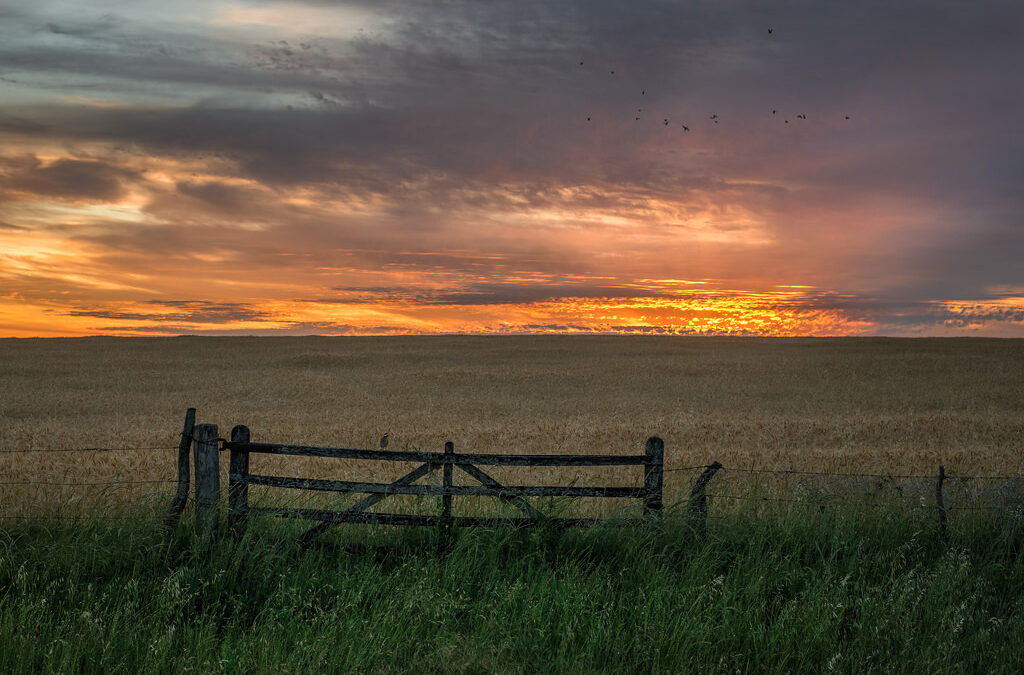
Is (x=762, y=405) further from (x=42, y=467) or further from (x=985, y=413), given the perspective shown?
(x=42, y=467)

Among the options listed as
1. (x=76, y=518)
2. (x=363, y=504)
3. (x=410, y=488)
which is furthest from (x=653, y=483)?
(x=76, y=518)

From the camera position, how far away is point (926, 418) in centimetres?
2827

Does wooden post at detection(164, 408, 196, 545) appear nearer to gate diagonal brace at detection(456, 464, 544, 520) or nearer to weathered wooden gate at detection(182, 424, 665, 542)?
weathered wooden gate at detection(182, 424, 665, 542)

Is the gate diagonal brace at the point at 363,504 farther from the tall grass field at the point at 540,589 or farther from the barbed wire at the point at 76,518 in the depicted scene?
the barbed wire at the point at 76,518

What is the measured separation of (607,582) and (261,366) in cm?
5121

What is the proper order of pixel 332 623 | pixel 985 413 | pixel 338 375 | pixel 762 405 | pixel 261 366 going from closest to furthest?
pixel 332 623
pixel 985 413
pixel 762 405
pixel 338 375
pixel 261 366

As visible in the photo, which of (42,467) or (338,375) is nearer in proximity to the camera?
(42,467)

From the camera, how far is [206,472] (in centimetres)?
820

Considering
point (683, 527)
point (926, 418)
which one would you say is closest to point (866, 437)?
point (926, 418)

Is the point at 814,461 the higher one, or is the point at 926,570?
the point at 926,570

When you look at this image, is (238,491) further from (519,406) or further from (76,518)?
(519,406)

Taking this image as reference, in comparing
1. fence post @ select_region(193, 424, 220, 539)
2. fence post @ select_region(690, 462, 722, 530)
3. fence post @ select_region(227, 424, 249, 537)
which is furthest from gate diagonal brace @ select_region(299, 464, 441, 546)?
fence post @ select_region(690, 462, 722, 530)

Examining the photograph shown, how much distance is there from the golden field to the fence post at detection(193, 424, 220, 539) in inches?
40.6

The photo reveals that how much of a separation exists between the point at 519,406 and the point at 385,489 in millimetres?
25147
